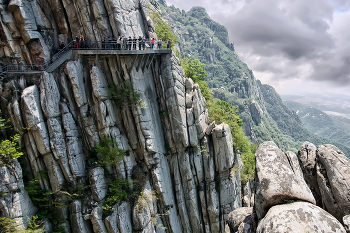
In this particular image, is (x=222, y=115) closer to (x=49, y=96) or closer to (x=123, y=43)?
(x=123, y=43)

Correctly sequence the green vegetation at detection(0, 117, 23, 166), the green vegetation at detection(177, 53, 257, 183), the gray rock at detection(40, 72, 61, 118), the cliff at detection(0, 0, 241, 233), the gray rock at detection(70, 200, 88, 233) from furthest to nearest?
the green vegetation at detection(177, 53, 257, 183)
the gray rock at detection(40, 72, 61, 118)
the cliff at detection(0, 0, 241, 233)
the gray rock at detection(70, 200, 88, 233)
the green vegetation at detection(0, 117, 23, 166)

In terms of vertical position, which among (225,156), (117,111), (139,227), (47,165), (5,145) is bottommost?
(139,227)

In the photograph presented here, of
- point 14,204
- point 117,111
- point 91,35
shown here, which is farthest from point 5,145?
Answer: point 91,35

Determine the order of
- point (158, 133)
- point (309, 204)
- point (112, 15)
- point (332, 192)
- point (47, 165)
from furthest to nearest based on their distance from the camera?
point (158, 133), point (112, 15), point (47, 165), point (332, 192), point (309, 204)

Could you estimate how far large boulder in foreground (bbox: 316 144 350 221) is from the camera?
6.95 meters

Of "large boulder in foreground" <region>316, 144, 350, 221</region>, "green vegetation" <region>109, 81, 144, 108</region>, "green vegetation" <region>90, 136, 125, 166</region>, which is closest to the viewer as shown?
"large boulder in foreground" <region>316, 144, 350, 221</region>

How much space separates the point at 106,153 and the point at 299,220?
2090cm

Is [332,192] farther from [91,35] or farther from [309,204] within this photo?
[91,35]

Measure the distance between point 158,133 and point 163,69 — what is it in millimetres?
8479

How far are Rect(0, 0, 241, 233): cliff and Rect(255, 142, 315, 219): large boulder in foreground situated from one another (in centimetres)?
1866

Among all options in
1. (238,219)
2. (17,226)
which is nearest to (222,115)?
(238,219)

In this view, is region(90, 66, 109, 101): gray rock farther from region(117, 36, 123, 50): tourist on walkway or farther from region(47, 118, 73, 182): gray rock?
region(47, 118, 73, 182): gray rock

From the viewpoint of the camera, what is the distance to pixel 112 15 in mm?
24484

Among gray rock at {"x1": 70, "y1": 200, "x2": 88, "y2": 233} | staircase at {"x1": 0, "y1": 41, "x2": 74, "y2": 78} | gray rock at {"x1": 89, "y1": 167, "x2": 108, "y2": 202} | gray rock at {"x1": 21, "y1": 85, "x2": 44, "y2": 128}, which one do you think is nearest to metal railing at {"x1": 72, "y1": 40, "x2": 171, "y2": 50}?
staircase at {"x1": 0, "y1": 41, "x2": 74, "y2": 78}
